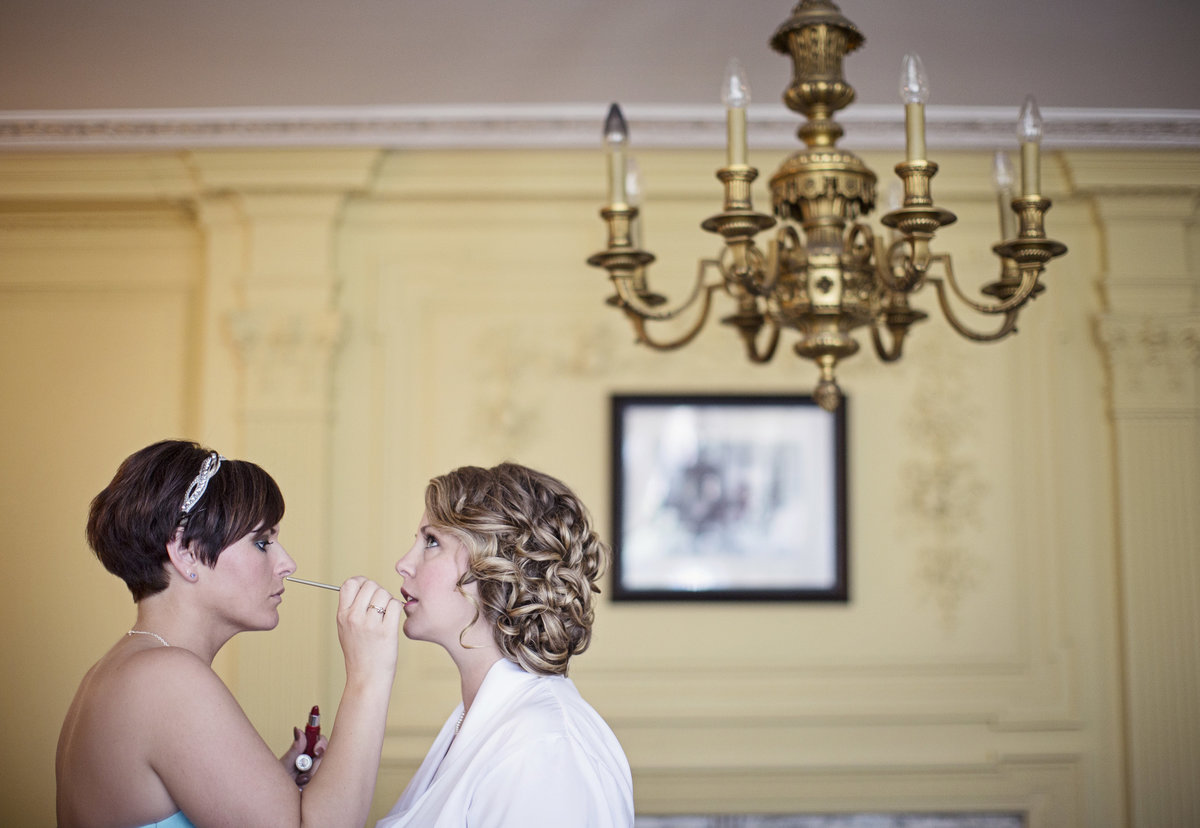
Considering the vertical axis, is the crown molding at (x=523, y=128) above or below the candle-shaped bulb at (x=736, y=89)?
→ above

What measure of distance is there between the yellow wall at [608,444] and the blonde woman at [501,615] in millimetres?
1988

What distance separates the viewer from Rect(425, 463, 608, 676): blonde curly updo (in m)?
1.62

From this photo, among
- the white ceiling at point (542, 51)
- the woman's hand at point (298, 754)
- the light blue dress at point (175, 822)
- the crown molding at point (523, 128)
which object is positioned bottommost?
the light blue dress at point (175, 822)

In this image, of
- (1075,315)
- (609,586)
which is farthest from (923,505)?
(609,586)

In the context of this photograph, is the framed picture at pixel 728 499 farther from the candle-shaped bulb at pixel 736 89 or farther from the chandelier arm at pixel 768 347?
the candle-shaped bulb at pixel 736 89

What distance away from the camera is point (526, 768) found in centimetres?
140

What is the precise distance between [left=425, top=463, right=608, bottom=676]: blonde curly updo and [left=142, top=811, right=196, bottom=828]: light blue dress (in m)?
0.53

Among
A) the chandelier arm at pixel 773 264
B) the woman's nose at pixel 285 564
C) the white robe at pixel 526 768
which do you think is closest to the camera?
the white robe at pixel 526 768

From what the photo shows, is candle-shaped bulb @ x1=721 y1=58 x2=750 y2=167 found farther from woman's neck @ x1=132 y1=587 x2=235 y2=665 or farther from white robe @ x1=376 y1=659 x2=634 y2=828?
woman's neck @ x1=132 y1=587 x2=235 y2=665

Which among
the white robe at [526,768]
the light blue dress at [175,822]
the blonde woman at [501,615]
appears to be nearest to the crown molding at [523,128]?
the blonde woman at [501,615]

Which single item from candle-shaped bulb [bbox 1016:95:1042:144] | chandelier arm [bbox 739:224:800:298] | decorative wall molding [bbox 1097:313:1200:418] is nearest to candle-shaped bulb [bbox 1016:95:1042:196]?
candle-shaped bulb [bbox 1016:95:1042:144]

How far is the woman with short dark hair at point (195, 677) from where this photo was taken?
56.6 inches

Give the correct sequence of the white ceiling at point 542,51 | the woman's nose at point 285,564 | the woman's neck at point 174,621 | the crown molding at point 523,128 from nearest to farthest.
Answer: the woman's neck at point 174,621 → the woman's nose at point 285,564 → the white ceiling at point 542,51 → the crown molding at point 523,128

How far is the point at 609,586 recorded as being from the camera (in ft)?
11.9
